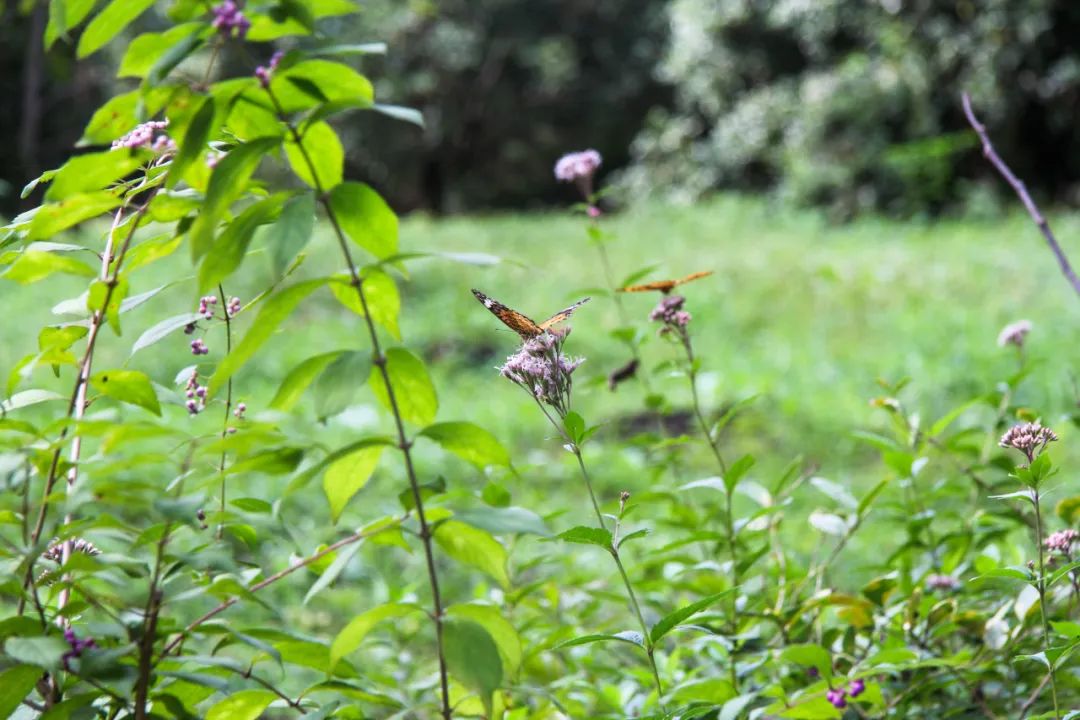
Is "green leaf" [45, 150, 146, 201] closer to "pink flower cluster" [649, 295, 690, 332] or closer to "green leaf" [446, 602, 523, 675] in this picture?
"green leaf" [446, 602, 523, 675]

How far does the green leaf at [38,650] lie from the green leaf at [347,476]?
208 mm

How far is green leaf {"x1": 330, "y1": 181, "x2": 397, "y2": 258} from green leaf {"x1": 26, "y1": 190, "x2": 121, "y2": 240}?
6.5 inches

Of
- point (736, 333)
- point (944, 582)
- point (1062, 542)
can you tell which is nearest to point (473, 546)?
point (1062, 542)

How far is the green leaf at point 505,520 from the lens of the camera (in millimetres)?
707

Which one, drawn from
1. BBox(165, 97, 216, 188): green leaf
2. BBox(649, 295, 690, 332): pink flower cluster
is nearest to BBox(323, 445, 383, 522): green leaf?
BBox(165, 97, 216, 188): green leaf

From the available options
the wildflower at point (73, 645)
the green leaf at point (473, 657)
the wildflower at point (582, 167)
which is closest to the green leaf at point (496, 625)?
the green leaf at point (473, 657)

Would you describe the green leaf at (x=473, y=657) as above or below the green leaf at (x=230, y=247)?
below

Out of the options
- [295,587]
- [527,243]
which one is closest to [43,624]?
[295,587]

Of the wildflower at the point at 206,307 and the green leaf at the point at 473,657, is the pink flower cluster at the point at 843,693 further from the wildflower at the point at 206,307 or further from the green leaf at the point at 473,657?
the wildflower at the point at 206,307

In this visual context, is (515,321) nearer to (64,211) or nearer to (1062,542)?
(64,211)

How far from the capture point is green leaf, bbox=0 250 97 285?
759 millimetres

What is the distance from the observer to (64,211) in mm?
755

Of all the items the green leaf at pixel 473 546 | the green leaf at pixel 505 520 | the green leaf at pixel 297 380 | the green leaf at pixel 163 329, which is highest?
the green leaf at pixel 297 380

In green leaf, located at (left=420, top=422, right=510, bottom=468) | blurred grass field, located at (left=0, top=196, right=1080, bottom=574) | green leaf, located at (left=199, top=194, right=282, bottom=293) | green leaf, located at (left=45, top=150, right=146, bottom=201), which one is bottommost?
blurred grass field, located at (left=0, top=196, right=1080, bottom=574)
